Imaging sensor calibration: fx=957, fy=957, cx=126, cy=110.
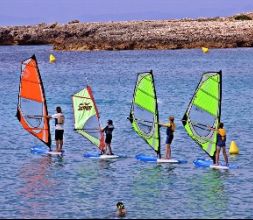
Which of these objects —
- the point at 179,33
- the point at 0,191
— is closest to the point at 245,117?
the point at 0,191

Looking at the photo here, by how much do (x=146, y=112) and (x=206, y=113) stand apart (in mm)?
2315

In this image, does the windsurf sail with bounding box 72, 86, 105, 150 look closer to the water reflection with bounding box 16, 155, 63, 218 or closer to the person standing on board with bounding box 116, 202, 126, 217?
the water reflection with bounding box 16, 155, 63, 218

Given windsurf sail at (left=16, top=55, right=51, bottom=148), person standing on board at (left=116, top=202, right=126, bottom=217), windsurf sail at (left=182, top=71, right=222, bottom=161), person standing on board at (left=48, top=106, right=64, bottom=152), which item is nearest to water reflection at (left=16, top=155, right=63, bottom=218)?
person standing on board at (left=48, top=106, right=64, bottom=152)

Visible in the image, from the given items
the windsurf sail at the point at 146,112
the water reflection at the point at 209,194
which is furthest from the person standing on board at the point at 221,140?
the windsurf sail at the point at 146,112

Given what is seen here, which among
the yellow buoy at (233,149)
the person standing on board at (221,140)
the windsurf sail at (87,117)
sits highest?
the windsurf sail at (87,117)

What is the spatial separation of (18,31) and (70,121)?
4481 inches

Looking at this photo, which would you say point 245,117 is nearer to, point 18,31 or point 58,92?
point 58,92

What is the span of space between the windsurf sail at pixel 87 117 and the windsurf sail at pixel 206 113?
11.9ft

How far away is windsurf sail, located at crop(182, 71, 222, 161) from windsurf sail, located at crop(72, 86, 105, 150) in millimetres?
3637

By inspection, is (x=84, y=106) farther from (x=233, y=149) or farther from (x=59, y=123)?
(x=233, y=149)

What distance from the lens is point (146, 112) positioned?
3288 cm

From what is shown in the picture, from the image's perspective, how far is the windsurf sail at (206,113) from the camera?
1233 inches

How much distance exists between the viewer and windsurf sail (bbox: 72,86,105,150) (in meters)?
33.8

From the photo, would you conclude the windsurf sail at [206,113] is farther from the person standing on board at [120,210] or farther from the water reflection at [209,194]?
the person standing on board at [120,210]
